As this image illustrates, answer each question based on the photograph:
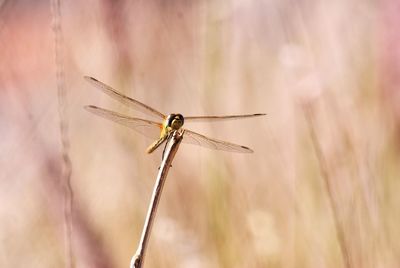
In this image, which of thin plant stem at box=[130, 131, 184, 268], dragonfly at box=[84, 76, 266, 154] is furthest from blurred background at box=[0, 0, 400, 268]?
thin plant stem at box=[130, 131, 184, 268]

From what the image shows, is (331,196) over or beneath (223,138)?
beneath

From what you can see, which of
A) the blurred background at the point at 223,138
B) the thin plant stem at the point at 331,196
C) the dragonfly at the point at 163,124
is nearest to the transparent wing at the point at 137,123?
the dragonfly at the point at 163,124

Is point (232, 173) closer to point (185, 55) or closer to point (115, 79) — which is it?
point (115, 79)

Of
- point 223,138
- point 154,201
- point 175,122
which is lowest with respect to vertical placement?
point 154,201

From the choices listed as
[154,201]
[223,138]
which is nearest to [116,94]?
[154,201]

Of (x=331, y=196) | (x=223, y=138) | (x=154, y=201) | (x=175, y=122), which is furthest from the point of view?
(x=223, y=138)

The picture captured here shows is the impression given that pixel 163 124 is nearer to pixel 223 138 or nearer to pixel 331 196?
pixel 331 196

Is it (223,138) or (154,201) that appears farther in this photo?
(223,138)

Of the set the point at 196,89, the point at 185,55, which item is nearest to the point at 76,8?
the point at 185,55

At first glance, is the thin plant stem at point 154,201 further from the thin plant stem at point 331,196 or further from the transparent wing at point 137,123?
the thin plant stem at point 331,196
